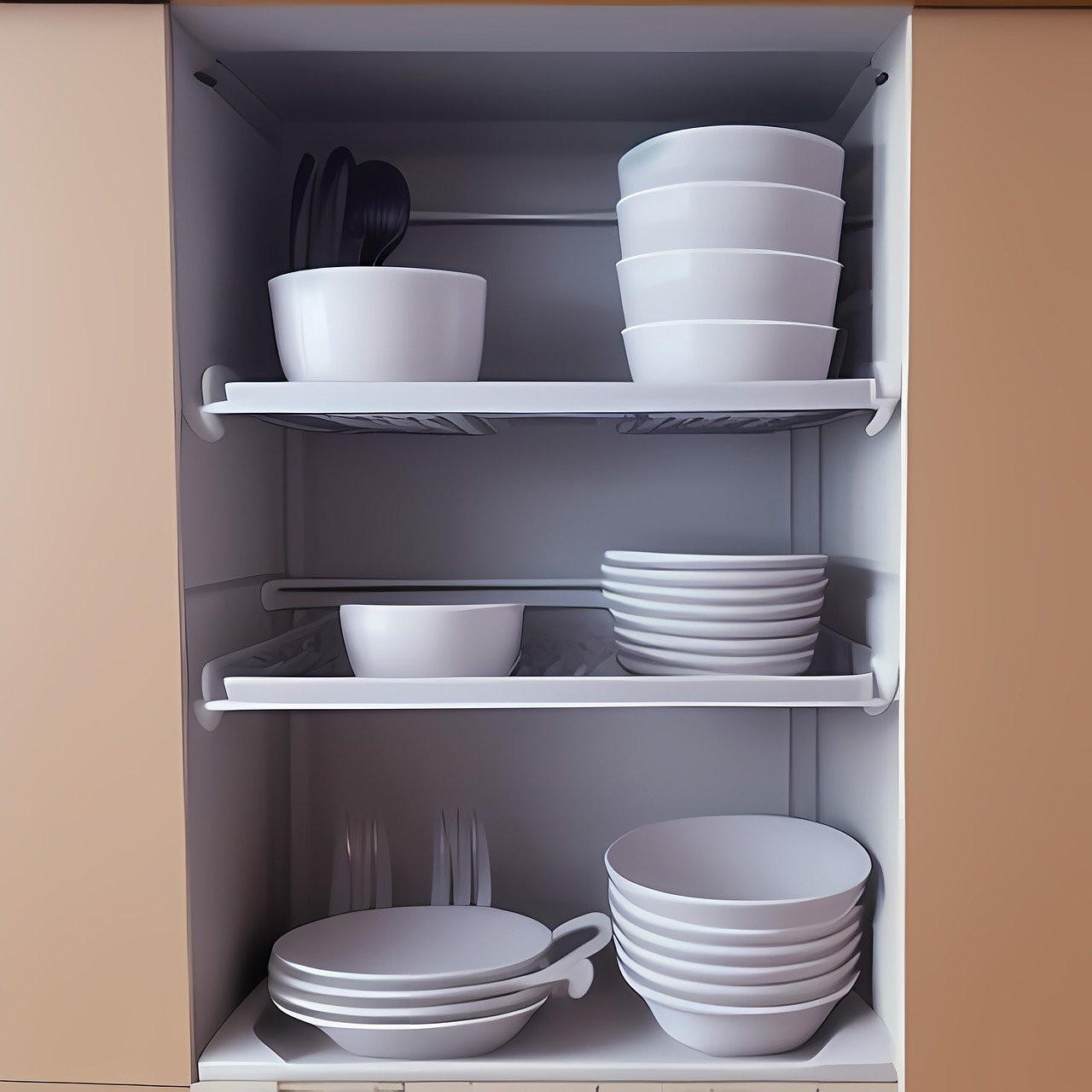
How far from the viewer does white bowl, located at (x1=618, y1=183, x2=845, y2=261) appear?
903 millimetres

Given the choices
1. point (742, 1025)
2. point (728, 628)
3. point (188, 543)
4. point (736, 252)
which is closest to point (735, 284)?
point (736, 252)

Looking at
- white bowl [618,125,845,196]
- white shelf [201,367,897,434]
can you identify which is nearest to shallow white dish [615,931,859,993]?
white shelf [201,367,897,434]

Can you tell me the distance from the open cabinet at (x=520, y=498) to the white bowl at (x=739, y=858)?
0.04m

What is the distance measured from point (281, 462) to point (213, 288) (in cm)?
30

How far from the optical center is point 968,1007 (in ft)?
2.87

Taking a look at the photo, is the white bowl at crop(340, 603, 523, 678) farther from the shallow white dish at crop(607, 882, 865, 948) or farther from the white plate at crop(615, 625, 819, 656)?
the shallow white dish at crop(607, 882, 865, 948)

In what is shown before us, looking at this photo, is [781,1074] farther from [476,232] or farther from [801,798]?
[476,232]

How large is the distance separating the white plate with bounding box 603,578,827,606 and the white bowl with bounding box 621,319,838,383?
199 millimetres

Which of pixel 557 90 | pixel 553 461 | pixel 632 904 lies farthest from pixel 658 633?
pixel 557 90

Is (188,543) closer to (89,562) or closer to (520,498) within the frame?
(89,562)

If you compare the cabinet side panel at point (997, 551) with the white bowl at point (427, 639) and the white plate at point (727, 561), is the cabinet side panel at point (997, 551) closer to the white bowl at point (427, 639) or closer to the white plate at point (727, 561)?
the white plate at point (727, 561)

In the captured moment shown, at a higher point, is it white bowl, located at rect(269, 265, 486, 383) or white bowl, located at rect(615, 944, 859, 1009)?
white bowl, located at rect(269, 265, 486, 383)

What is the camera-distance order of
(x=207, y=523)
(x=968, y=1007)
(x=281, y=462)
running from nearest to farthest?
(x=968, y=1007), (x=207, y=523), (x=281, y=462)

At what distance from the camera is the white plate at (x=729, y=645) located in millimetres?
958
